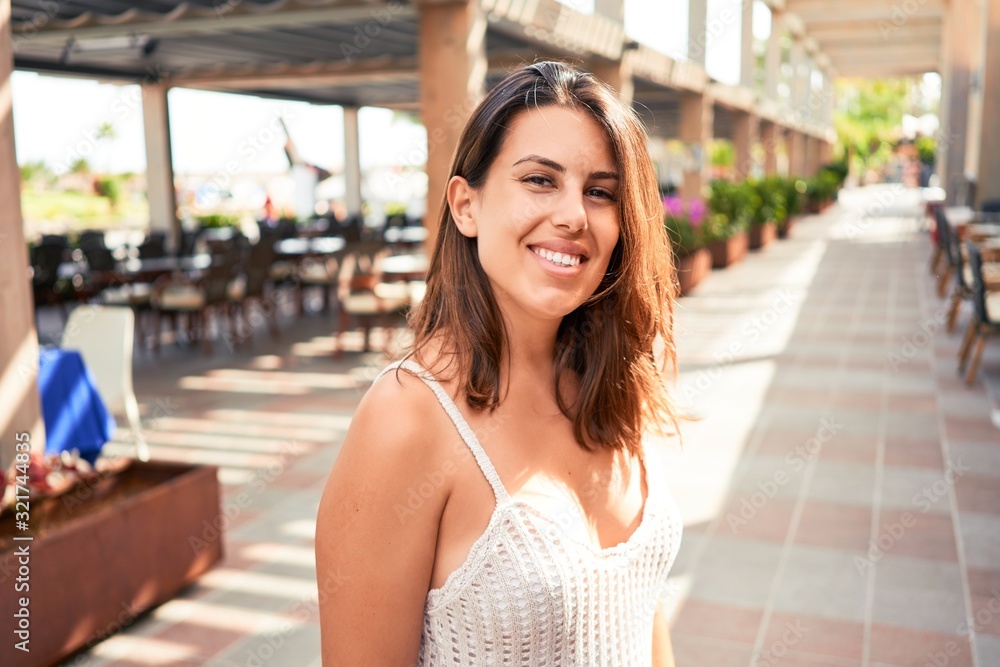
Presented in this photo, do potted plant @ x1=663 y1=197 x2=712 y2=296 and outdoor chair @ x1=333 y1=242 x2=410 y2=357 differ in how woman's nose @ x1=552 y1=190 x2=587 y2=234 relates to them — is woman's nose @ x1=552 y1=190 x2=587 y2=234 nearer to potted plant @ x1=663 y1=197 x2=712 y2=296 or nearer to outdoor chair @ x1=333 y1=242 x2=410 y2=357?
outdoor chair @ x1=333 y1=242 x2=410 y2=357

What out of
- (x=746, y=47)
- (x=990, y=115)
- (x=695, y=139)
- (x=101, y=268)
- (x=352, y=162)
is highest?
(x=746, y=47)

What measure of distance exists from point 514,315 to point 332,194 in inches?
1203

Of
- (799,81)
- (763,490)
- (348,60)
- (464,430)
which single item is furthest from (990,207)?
(799,81)

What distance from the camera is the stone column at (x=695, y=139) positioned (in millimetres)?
15023

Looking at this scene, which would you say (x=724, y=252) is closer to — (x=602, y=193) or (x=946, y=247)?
(x=946, y=247)

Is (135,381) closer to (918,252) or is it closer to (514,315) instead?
(514,315)

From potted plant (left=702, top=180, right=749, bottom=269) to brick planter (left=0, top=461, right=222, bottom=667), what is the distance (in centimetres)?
1038

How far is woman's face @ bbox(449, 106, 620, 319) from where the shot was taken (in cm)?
119

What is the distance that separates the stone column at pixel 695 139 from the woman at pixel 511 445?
1398cm

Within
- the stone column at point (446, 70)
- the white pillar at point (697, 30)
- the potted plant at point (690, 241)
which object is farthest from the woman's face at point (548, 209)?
the white pillar at point (697, 30)

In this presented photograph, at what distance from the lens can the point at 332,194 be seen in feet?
102

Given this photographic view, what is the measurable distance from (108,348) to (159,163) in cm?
808

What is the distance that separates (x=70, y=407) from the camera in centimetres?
452

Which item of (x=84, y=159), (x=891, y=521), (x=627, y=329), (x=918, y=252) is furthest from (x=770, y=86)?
(x=627, y=329)
